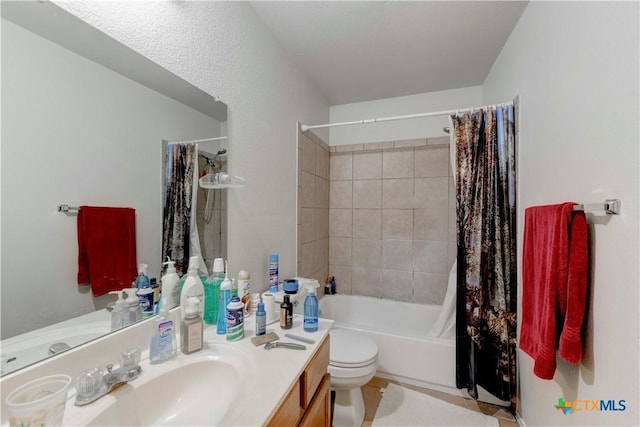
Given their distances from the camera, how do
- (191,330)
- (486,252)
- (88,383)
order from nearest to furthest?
(88,383), (191,330), (486,252)

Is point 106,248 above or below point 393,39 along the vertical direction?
below

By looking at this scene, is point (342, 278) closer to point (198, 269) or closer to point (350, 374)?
point (350, 374)

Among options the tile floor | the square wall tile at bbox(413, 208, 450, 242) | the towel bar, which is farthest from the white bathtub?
the towel bar

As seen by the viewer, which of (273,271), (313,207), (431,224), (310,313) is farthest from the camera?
(431,224)

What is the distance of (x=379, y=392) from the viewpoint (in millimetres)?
1830

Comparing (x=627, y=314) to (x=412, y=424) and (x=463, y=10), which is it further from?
(x=463, y=10)

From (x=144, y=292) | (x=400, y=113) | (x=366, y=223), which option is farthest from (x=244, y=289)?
(x=400, y=113)

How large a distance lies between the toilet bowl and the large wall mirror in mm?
1144

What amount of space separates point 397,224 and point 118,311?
2.25m

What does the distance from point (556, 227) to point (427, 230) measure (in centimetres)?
152

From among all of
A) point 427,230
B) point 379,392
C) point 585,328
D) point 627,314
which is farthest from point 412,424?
point 427,230

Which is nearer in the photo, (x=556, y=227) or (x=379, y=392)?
(x=556, y=227)

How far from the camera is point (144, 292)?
2.99ft

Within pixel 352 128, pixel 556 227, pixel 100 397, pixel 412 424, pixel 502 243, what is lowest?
pixel 412 424
